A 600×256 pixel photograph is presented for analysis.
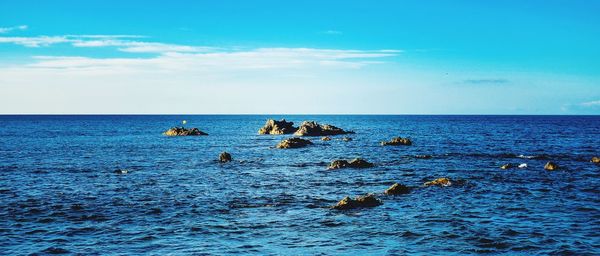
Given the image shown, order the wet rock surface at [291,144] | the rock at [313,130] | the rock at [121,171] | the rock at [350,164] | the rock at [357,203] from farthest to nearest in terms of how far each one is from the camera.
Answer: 1. the rock at [313,130]
2. the wet rock surface at [291,144]
3. the rock at [350,164]
4. the rock at [121,171]
5. the rock at [357,203]

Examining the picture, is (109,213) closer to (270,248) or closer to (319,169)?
(270,248)

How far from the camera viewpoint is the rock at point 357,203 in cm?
2816

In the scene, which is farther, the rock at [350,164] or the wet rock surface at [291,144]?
the wet rock surface at [291,144]

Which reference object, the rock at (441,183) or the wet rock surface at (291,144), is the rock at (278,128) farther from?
the rock at (441,183)

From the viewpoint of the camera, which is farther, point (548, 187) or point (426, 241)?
point (548, 187)

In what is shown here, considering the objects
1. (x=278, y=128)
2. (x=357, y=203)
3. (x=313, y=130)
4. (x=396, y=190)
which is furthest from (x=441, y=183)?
(x=278, y=128)

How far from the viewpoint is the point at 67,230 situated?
23.6m

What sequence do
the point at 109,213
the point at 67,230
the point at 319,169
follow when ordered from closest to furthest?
1. the point at 67,230
2. the point at 109,213
3. the point at 319,169

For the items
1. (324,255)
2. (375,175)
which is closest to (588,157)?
(375,175)

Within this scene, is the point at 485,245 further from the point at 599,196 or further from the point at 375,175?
the point at 375,175

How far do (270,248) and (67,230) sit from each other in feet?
34.9

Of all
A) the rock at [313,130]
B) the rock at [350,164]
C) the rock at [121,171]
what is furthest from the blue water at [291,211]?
the rock at [313,130]

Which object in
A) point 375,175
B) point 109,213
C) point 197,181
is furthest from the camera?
point 375,175

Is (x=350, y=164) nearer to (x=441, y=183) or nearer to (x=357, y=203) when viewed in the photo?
(x=441, y=183)
